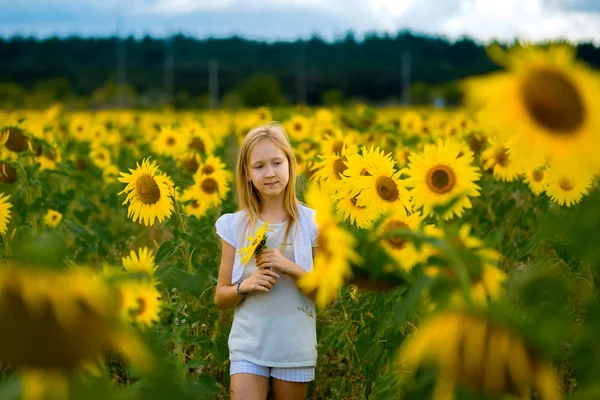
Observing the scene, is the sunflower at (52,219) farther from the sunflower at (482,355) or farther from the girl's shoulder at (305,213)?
the sunflower at (482,355)

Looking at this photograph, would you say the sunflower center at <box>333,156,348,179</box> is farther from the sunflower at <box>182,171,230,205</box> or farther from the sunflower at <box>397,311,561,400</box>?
the sunflower at <box>397,311,561,400</box>

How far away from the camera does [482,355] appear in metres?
1.06

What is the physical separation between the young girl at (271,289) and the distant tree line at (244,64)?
36.7m

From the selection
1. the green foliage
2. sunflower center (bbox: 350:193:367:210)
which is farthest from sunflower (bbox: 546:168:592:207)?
the green foliage

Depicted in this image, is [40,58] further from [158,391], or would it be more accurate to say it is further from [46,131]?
[158,391]

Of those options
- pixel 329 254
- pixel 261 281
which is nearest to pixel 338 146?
pixel 261 281

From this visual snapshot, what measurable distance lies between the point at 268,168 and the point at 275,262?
0.42 meters

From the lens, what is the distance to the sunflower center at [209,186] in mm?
4238

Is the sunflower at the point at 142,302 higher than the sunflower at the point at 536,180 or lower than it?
lower

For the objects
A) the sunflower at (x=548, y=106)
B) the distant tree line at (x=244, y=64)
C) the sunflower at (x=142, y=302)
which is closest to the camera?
the sunflower at (x=548, y=106)

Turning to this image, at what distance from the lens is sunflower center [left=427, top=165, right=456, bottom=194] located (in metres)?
2.63

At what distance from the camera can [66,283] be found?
100 centimetres

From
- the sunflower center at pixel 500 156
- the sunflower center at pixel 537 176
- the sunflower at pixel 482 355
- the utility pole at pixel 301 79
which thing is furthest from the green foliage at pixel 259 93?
the sunflower at pixel 482 355

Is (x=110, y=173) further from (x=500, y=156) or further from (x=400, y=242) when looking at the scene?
(x=400, y=242)
